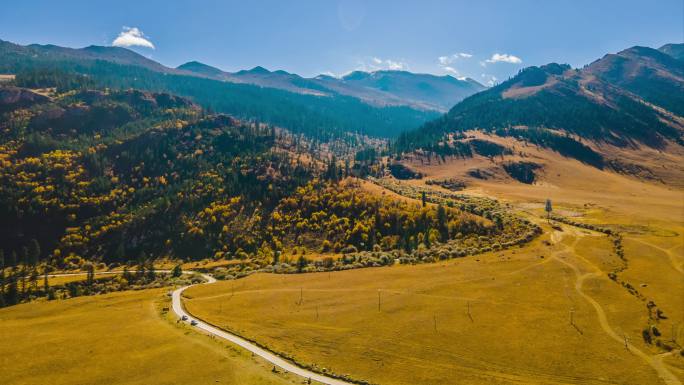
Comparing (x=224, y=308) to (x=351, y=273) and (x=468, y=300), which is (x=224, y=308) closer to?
(x=351, y=273)

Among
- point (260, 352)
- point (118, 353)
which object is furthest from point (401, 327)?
point (118, 353)

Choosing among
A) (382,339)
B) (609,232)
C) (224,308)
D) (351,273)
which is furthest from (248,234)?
(609,232)

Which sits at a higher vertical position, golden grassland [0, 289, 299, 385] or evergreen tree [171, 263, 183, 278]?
golden grassland [0, 289, 299, 385]

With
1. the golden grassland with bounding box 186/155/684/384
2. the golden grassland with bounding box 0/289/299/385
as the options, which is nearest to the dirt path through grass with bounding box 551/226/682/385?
the golden grassland with bounding box 186/155/684/384

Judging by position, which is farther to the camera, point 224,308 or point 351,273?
point 351,273

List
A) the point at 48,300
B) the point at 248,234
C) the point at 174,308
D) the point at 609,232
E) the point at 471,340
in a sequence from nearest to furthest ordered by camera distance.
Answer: the point at 471,340 → the point at 174,308 → the point at 48,300 → the point at 609,232 → the point at 248,234

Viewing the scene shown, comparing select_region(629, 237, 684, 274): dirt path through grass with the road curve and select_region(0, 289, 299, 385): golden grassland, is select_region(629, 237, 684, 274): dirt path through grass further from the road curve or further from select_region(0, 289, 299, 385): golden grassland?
select_region(0, 289, 299, 385): golden grassland
